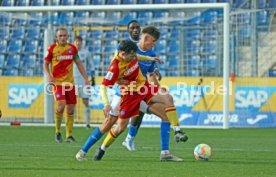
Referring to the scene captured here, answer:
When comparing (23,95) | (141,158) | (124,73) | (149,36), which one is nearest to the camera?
(124,73)

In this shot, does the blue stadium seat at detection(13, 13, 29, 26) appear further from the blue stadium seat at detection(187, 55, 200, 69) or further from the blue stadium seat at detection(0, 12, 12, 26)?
the blue stadium seat at detection(187, 55, 200, 69)

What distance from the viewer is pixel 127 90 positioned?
1185cm

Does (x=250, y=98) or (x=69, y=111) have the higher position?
(x=69, y=111)

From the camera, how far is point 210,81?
23141mm

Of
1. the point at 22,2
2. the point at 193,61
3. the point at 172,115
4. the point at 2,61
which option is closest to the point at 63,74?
the point at 172,115

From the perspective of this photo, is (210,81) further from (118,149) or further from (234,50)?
(118,149)

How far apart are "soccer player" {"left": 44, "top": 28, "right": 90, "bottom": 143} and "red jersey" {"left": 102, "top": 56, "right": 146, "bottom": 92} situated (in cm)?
459

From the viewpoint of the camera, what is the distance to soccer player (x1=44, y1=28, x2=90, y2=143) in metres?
16.5

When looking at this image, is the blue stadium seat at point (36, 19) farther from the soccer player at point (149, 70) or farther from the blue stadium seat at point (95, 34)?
the soccer player at point (149, 70)

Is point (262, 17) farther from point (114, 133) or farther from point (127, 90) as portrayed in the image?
point (114, 133)

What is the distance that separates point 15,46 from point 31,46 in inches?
18.7

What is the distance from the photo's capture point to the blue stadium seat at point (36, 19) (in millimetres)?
24703

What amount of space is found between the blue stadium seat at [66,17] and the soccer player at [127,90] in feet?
41.7

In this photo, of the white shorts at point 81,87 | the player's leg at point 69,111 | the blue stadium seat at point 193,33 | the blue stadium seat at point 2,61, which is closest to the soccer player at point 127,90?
the player's leg at point 69,111
